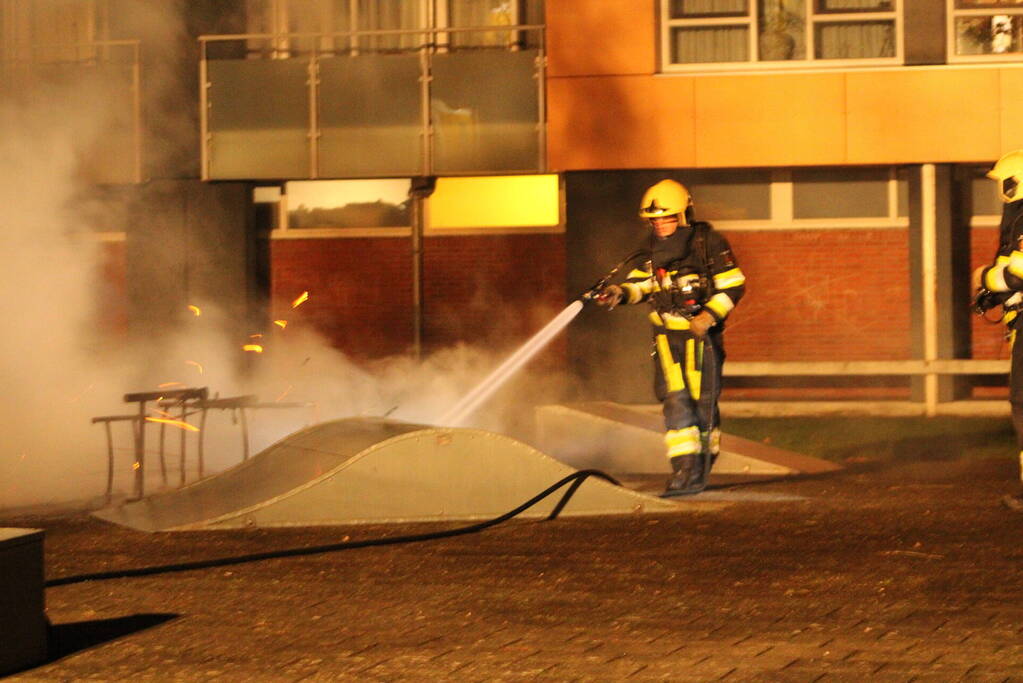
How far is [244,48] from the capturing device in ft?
54.6

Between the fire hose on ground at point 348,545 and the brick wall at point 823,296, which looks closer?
the fire hose on ground at point 348,545

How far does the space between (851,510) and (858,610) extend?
8.56ft

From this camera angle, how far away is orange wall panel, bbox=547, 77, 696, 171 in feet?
50.4

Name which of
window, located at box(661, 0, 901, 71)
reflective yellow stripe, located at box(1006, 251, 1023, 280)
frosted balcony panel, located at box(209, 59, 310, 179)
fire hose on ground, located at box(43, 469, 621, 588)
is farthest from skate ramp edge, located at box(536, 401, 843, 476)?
frosted balcony panel, located at box(209, 59, 310, 179)

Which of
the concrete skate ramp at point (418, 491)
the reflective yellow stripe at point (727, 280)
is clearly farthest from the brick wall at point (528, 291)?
the concrete skate ramp at point (418, 491)

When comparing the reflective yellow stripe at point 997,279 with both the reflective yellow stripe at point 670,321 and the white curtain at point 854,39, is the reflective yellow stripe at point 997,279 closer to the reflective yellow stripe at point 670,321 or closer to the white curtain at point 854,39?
the reflective yellow stripe at point 670,321

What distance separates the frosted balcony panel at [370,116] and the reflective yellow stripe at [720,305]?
305 inches

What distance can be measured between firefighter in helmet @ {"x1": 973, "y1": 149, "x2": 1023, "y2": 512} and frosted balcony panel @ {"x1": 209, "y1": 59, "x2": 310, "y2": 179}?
9.30m

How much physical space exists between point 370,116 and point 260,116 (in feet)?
3.91

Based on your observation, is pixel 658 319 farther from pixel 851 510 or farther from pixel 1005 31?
pixel 1005 31

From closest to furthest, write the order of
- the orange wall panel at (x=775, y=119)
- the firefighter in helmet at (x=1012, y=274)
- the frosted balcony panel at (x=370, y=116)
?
the firefighter in helmet at (x=1012, y=274) → the orange wall panel at (x=775, y=119) → the frosted balcony panel at (x=370, y=116)

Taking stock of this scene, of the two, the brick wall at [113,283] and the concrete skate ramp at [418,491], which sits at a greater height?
the brick wall at [113,283]

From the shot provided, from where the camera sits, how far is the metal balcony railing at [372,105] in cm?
1588

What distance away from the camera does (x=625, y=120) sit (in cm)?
1541
